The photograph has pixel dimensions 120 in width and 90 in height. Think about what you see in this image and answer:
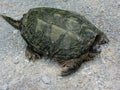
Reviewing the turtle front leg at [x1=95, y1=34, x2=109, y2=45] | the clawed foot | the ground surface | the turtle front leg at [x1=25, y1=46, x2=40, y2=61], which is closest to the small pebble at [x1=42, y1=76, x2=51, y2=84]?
the ground surface

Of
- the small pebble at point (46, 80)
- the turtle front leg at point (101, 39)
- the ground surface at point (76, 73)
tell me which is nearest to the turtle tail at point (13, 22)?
the ground surface at point (76, 73)

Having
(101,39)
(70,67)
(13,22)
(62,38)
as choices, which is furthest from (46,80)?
(13,22)

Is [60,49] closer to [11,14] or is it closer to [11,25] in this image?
[11,25]

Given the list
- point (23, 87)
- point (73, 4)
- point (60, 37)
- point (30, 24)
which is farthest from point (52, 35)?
point (73, 4)

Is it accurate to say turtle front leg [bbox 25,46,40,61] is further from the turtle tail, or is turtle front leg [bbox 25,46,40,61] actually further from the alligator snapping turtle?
the turtle tail

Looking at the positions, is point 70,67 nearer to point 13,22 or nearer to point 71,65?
point 71,65

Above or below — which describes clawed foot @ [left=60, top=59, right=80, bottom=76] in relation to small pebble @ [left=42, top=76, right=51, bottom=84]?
above
